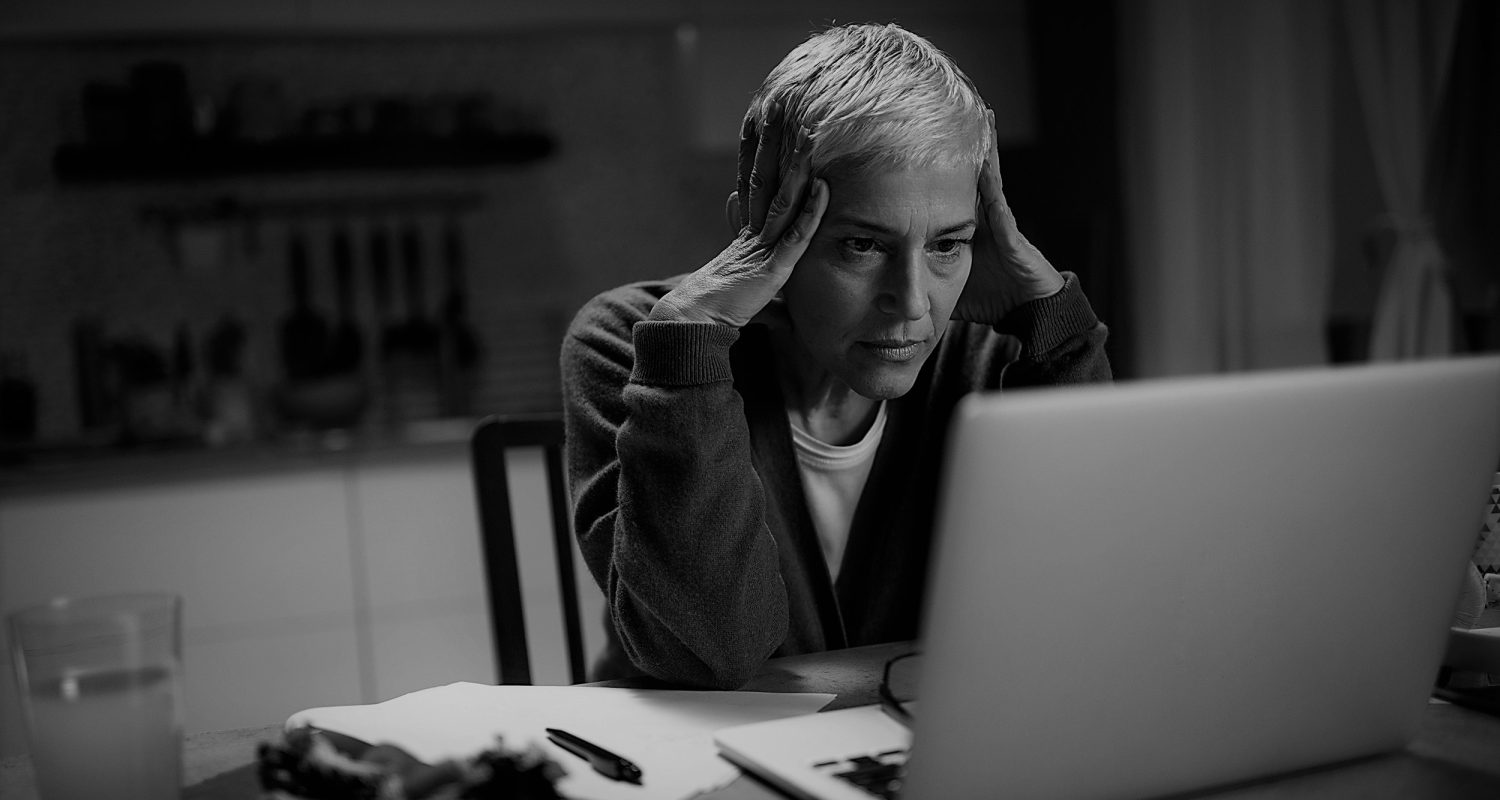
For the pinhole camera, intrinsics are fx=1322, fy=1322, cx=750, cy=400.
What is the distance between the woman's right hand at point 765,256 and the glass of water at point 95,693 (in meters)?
0.54

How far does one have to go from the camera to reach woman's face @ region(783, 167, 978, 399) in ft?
3.78

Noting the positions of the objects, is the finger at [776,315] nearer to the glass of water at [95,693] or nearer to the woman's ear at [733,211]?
the woman's ear at [733,211]

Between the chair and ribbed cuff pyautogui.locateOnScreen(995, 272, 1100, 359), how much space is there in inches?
19.5

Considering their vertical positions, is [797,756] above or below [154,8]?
below

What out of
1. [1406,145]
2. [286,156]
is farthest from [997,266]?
[286,156]

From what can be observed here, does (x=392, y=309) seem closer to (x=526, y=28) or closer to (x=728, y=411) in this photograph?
(x=526, y=28)

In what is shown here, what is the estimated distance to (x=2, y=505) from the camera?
2.46 metres

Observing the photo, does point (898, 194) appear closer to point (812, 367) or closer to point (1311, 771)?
point (812, 367)

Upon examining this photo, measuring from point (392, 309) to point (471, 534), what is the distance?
0.87 metres

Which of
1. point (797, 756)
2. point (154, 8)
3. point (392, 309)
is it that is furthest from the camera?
point (392, 309)

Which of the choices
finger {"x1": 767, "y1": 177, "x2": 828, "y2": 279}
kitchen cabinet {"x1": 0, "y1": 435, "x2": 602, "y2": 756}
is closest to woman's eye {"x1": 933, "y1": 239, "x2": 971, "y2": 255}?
finger {"x1": 767, "y1": 177, "x2": 828, "y2": 279}

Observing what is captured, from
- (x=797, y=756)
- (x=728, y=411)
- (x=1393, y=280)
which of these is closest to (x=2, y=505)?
(x=728, y=411)

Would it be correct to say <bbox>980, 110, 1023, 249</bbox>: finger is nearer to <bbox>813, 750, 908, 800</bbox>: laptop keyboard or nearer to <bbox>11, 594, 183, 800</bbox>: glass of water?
<bbox>813, 750, 908, 800</bbox>: laptop keyboard

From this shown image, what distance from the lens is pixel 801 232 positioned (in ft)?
3.87
